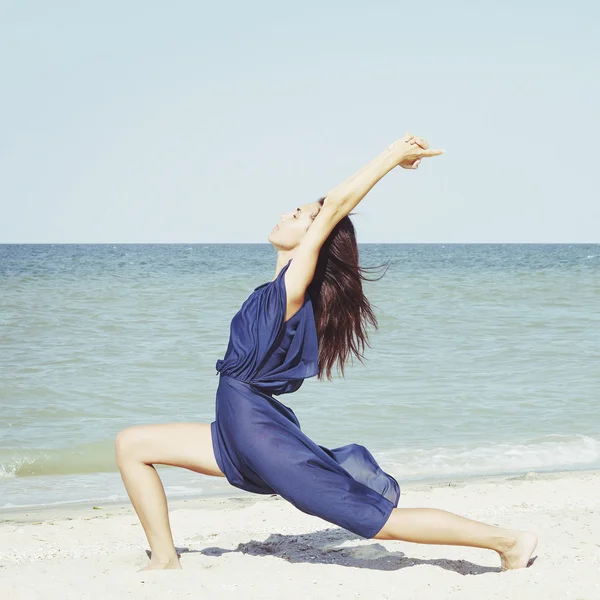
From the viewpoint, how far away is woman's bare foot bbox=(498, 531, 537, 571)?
11.7 ft

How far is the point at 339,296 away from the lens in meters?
3.55

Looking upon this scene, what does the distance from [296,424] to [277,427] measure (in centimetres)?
16

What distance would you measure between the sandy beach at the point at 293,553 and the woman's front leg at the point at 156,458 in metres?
0.23

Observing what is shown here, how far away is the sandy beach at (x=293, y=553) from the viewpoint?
135 inches

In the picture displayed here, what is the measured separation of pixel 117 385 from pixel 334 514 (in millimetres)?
6505

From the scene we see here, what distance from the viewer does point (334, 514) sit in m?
3.35

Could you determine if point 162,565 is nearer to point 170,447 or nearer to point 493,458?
point 170,447

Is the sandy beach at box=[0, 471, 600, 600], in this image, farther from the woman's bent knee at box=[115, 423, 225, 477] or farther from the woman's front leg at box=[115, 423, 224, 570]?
the woman's bent knee at box=[115, 423, 225, 477]
